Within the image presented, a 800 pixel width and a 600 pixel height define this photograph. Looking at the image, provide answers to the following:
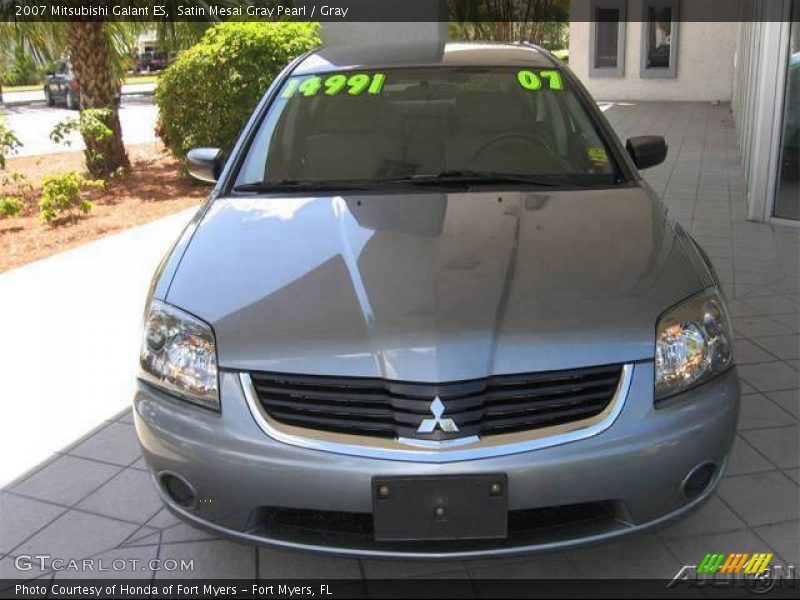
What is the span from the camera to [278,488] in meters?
2.18

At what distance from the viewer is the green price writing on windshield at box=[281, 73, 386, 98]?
149 inches

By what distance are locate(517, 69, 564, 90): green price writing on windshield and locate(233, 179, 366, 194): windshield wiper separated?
104 centimetres

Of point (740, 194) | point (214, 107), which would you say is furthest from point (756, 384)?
point (214, 107)

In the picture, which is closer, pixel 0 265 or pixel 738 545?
pixel 738 545

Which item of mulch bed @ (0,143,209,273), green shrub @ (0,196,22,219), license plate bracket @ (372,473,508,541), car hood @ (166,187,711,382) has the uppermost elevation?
car hood @ (166,187,711,382)

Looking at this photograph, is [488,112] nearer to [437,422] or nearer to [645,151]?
[645,151]

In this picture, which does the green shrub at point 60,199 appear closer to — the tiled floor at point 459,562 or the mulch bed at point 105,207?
the mulch bed at point 105,207

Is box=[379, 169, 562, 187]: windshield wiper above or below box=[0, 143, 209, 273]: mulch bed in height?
above

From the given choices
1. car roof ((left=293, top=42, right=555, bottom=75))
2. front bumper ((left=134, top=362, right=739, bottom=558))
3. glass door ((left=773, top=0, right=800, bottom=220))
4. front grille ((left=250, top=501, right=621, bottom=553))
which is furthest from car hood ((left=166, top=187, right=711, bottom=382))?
glass door ((left=773, top=0, right=800, bottom=220))

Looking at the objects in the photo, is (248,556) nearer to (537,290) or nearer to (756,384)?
(537,290)

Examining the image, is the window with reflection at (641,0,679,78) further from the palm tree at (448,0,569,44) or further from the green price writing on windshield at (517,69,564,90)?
the green price writing on windshield at (517,69,564,90)

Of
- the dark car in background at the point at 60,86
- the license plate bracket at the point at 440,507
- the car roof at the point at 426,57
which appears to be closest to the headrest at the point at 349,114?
the car roof at the point at 426,57

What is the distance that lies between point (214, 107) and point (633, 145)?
23.0ft

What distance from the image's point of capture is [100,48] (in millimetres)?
10797
